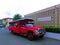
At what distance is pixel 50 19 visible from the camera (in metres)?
19.9

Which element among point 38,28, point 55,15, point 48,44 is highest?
point 55,15

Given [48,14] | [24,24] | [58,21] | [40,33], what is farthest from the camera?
[48,14]

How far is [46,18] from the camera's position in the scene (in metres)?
21.0

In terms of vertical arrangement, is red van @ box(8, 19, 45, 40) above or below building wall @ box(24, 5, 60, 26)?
below

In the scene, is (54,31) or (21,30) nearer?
(21,30)

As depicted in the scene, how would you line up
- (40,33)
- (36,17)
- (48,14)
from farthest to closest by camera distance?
(36,17), (48,14), (40,33)

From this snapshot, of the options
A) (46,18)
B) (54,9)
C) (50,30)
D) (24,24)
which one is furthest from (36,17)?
(24,24)

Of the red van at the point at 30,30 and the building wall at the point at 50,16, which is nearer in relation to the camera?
the red van at the point at 30,30

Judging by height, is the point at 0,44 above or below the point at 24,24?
below

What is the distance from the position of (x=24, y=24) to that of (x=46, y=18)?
795cm

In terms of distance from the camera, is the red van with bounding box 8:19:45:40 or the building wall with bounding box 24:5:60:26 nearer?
the red van with bounding box 8:19:45:40

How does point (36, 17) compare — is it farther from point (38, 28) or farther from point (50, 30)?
point (38, 28)

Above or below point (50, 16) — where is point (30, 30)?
below

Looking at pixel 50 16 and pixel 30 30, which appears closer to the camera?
pixel 30 30
